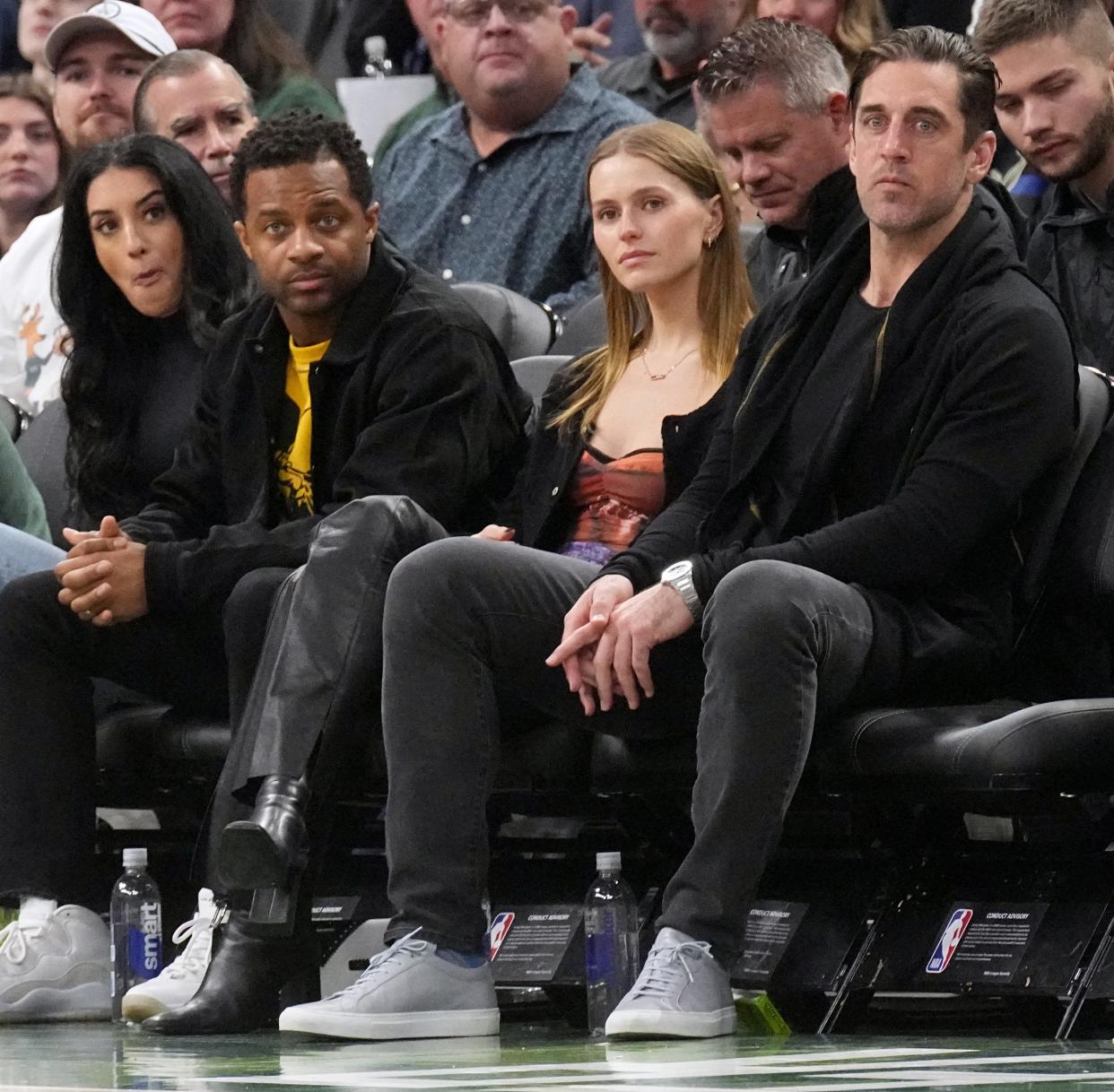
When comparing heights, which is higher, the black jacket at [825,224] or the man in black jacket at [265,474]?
the black jacket at [825,224]

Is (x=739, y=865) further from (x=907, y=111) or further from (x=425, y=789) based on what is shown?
(x=907, y=111)

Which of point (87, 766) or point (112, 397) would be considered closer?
point (87, 766)

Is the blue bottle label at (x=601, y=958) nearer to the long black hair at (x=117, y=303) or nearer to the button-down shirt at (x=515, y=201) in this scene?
the long black hair at (x=117, y=303)

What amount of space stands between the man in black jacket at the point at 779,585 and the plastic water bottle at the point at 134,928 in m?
0.66

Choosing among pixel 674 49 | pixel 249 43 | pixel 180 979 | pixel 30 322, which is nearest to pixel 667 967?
pixel 180 979

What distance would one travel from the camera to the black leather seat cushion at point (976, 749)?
279 cm

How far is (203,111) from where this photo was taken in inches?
200

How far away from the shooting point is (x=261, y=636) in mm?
3363

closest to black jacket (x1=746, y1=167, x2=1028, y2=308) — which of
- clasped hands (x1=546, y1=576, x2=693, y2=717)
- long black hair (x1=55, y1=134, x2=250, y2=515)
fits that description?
clasped hands (x1=546, y1=576, x2=693, y2=717)

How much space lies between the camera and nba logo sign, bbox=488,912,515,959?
3.42 metres

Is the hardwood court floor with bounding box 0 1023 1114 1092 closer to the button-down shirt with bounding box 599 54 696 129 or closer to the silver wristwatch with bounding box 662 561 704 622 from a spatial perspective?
the silver wristwatch with bounding box 662 561 704 622

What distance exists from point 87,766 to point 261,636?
41 cm

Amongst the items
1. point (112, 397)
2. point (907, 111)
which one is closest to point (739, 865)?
point (907, 111)

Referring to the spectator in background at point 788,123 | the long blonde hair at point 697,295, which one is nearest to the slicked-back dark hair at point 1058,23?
the spectator in background at point 788,123
